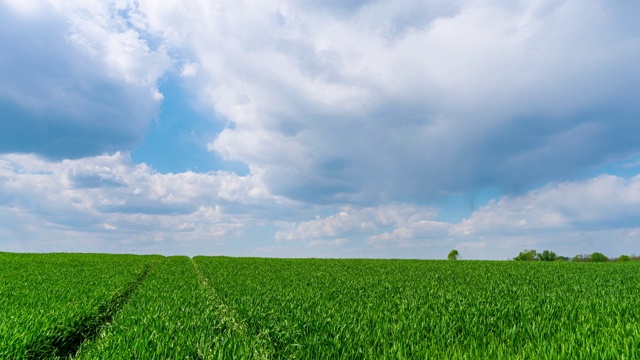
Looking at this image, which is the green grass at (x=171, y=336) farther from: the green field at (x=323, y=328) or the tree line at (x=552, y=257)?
the tree line at (x=552, y=257)

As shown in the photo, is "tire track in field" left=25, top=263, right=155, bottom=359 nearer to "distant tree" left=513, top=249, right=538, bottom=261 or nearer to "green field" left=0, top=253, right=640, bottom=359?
"green field" left=0, top=253, right=640, bottom=359

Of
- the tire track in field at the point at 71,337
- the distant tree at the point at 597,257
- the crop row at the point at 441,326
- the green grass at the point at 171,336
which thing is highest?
the distant tree at the point at 597,257

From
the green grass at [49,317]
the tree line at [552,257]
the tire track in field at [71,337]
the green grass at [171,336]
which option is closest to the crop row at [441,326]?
the green grass at [171,336]

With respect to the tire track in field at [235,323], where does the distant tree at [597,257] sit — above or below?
above

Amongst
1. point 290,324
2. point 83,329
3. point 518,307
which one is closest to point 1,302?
point 83,329

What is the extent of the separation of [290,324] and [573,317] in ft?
19.4

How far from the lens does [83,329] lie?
9078 millimetres

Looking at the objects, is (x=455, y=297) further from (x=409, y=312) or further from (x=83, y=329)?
(x=83, y=329)

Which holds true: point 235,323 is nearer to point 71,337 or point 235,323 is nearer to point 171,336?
point 171,336

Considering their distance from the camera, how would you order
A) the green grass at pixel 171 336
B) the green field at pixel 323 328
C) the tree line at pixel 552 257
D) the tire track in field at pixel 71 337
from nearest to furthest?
the green field at pixel 323 328, the green grass at pixel 171 336, the tire track in field at pixel 71 337, the tree line at pixel 552 257

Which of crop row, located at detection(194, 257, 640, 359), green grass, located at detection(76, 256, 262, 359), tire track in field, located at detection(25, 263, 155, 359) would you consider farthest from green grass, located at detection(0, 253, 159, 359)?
crop row, located at detection(194, 257, 640, 359)

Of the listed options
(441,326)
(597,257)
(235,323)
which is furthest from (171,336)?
(597,257)

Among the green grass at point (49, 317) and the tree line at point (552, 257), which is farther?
the tree line at point (552, 257)

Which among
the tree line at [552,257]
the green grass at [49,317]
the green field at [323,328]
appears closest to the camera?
the green field at [323,328]
